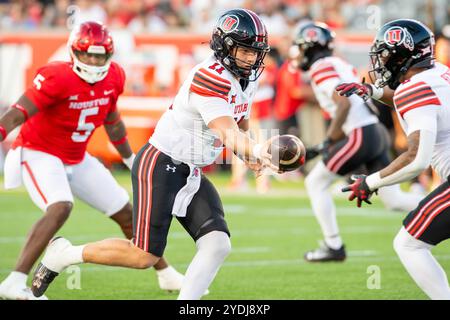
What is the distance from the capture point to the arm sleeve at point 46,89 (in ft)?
19.8

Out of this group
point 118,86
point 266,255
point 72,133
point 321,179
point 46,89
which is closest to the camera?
point 46,89

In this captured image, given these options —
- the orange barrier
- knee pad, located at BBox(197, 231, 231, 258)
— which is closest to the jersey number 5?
knee pad, located at BBox(197, 231, 231, 258)

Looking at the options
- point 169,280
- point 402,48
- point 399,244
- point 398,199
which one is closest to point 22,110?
point 169,280

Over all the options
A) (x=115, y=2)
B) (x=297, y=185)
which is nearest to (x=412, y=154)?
(x=297, y=185)

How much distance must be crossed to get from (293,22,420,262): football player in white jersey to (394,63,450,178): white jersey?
257 centimetres

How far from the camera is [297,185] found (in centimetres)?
1373

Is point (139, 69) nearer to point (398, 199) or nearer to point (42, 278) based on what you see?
point (398, 199)

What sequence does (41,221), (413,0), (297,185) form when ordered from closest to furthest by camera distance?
(41,221), (297,185), (413,0)

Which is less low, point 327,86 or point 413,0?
point 327,86

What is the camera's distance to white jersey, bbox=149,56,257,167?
471cm

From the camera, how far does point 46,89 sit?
6.05m

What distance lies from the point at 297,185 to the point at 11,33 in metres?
5.32

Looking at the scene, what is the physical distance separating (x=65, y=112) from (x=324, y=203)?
99.4 inches

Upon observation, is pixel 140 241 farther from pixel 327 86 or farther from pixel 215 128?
pixel 327 86
